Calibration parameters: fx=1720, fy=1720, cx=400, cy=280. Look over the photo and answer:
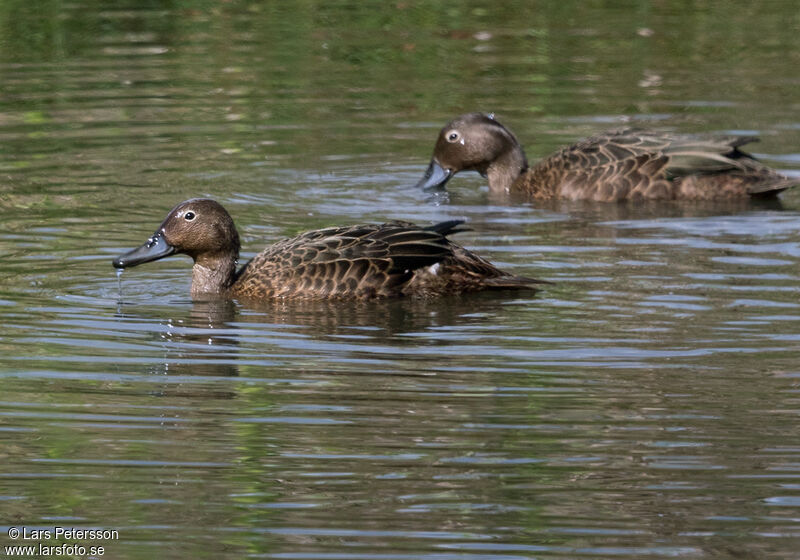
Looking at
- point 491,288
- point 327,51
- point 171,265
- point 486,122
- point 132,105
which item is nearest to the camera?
point 491,288

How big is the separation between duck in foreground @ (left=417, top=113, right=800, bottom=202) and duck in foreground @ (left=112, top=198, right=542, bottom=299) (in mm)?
3060

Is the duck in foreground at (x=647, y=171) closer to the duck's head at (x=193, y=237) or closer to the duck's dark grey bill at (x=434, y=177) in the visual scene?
the duck's dark grey bill at (x=434, y=177)

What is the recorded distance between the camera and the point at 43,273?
10.4 meters

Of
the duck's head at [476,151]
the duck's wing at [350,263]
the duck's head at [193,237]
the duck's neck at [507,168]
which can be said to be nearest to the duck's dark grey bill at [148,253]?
the duck's head at [193,237]

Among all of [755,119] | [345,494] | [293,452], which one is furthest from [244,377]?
[755,119]

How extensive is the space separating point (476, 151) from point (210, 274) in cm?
427

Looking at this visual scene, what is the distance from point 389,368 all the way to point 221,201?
478cm

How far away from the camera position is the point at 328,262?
32.4 ft

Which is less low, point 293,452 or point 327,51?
point 327,51

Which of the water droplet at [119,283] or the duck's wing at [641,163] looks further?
the duck's wing at [641,163]

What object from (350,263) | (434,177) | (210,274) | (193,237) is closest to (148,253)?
(193,237)

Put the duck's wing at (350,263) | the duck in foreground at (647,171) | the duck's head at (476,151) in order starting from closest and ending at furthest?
the duck's wing at (350,263), the duck in foreground at (647,171), the duck's head at (476,151)

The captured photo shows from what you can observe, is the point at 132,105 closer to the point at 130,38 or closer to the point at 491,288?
the point at 130,38

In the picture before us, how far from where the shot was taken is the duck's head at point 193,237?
10156mm
